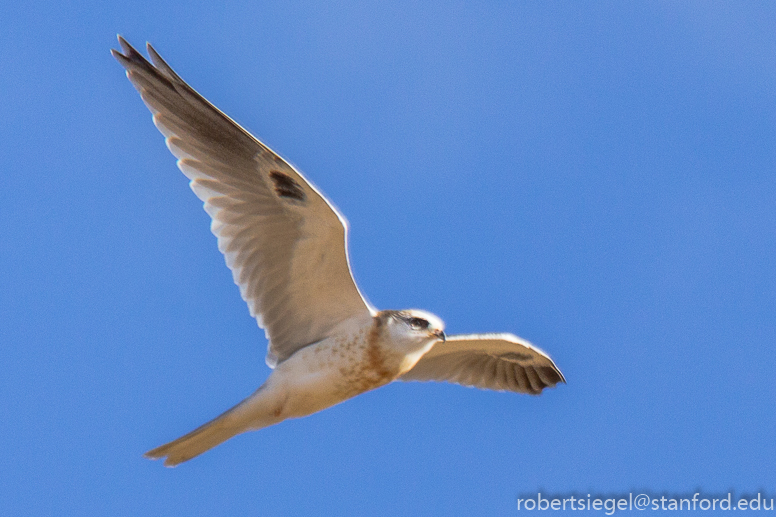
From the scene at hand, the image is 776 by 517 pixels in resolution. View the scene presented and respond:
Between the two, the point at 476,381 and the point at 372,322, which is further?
the point at 476,381

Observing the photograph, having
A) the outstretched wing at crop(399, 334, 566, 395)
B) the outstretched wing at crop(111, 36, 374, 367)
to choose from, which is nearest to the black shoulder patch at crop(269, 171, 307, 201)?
the outstretched wing at crop(111, 36, 374, 367)

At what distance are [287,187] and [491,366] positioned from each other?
9.03 feet

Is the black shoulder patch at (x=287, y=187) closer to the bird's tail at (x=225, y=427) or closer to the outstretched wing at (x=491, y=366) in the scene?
the bird's tail at (x=225, y=427)

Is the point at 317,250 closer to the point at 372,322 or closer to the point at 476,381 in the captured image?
the point at 372,322

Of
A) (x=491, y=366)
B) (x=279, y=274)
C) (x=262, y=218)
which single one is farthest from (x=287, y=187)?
(x=491, y=366)

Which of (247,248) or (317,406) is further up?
(247,248)

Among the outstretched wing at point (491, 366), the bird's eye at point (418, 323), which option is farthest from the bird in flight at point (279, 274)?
the outstretched wing at point (491, 366)

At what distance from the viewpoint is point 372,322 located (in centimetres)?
838

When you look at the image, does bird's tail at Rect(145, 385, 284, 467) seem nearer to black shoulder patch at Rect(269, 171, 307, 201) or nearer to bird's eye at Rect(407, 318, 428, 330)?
bird's eye at Rect(407, 318, 428, 330)

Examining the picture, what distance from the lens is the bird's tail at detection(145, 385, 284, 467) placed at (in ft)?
26.8

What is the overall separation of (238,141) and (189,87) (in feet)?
1.89

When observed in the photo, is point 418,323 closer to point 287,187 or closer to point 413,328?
point 413,328

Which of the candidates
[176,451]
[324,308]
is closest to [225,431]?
[176,451]

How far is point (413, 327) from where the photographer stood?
818cm
